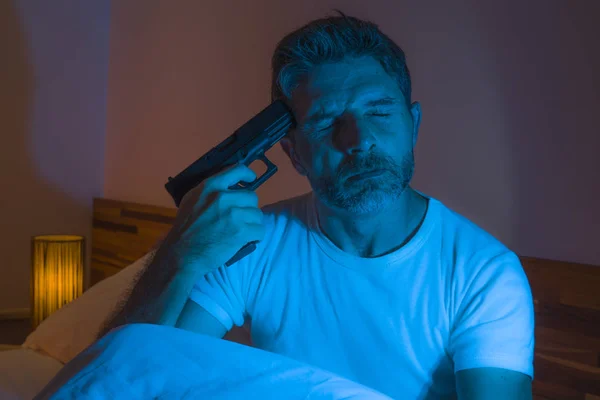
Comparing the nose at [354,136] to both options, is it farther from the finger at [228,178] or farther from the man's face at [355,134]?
the finger at [228,178]

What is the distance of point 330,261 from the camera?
38.7 inches

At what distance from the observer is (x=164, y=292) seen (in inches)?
35.7

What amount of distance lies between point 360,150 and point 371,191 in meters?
0.06

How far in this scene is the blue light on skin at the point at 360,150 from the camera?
2.97ft

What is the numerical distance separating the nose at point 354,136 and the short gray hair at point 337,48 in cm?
11

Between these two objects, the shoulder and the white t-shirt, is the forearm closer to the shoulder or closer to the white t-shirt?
the white t-shirt

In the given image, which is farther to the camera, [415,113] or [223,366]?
[415,113]

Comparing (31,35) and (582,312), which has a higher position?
(31,35)

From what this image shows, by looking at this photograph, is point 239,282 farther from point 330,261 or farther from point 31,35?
point 31,35

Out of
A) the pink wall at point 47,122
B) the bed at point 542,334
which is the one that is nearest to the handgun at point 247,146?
the bed at point 542,334

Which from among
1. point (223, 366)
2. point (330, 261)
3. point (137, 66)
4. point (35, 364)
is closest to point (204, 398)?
point (223, 366)

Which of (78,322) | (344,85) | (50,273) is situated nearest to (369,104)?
(344,85)

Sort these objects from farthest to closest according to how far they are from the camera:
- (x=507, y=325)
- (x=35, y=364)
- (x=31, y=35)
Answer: (x=31, y=35) < (x=35, y=364) < (x=507, y=325)

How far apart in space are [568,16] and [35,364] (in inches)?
56.0
